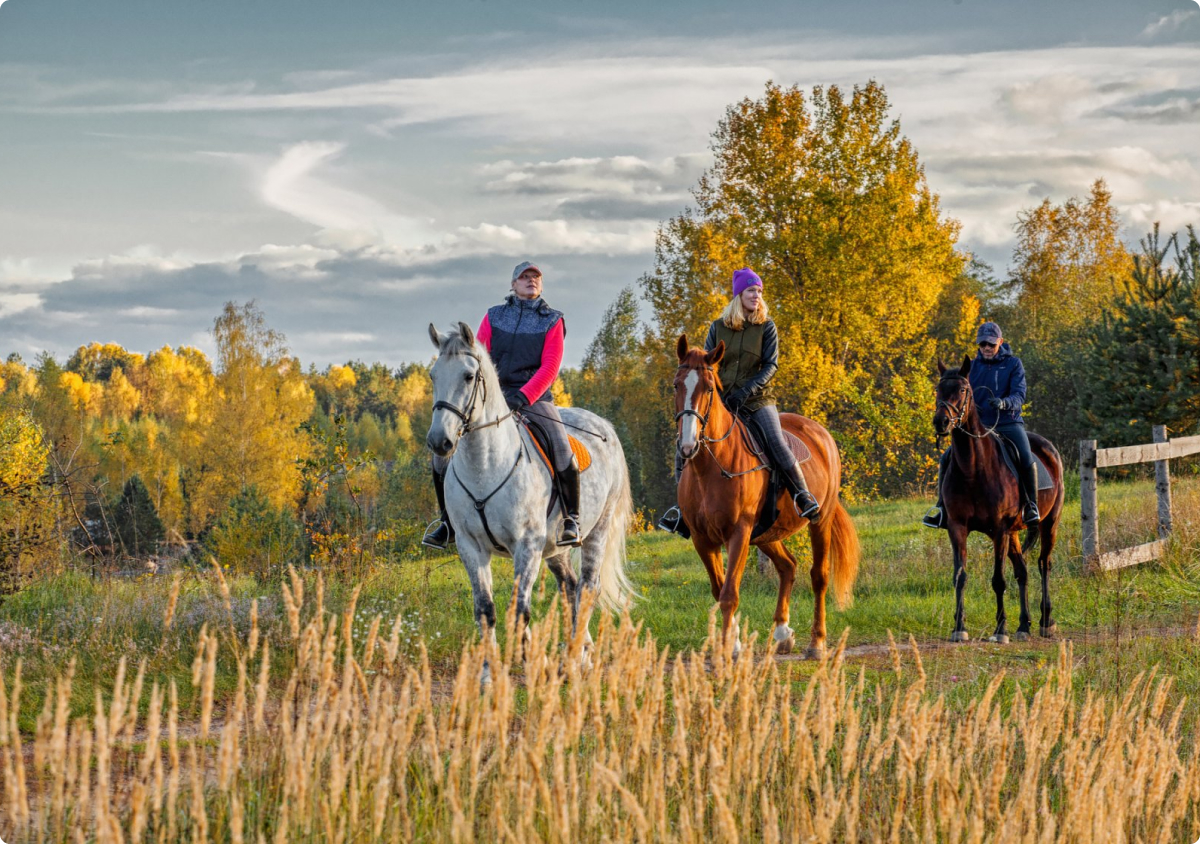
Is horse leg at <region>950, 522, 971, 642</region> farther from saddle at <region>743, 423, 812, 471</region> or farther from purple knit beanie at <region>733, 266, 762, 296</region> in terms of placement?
purple knit beanie at <region>733, 266, 762, 296</region>

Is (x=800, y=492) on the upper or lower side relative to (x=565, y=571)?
upper

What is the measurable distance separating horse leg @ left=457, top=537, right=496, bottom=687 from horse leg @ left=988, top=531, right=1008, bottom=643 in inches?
199

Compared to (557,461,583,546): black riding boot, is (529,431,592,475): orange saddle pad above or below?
above

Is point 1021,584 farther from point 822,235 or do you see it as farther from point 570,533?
point 822,235

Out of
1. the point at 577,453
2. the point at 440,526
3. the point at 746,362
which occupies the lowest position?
the point at 440,526

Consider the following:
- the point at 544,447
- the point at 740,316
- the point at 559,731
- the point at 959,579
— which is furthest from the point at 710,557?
the point at 559,731

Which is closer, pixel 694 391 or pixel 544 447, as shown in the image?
pixel 694 391

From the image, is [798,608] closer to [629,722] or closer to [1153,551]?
[1153,551]

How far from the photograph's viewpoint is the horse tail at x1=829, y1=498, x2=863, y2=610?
1000cm

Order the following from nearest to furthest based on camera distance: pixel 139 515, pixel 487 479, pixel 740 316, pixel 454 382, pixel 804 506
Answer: pixel 454 382
pixel 487 479
pixel 740 316
pixel 804 506
pixel 139 515

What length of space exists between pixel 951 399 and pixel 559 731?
717cm

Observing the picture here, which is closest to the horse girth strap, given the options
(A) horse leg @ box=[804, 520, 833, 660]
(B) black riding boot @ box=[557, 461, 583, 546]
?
(B) black riding boot @ box=[557, 461, 583, 546]

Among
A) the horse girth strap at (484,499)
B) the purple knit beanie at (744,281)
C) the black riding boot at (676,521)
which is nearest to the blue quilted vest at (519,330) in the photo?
the horse girth strap at (484,499)

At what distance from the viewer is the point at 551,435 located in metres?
8.17
